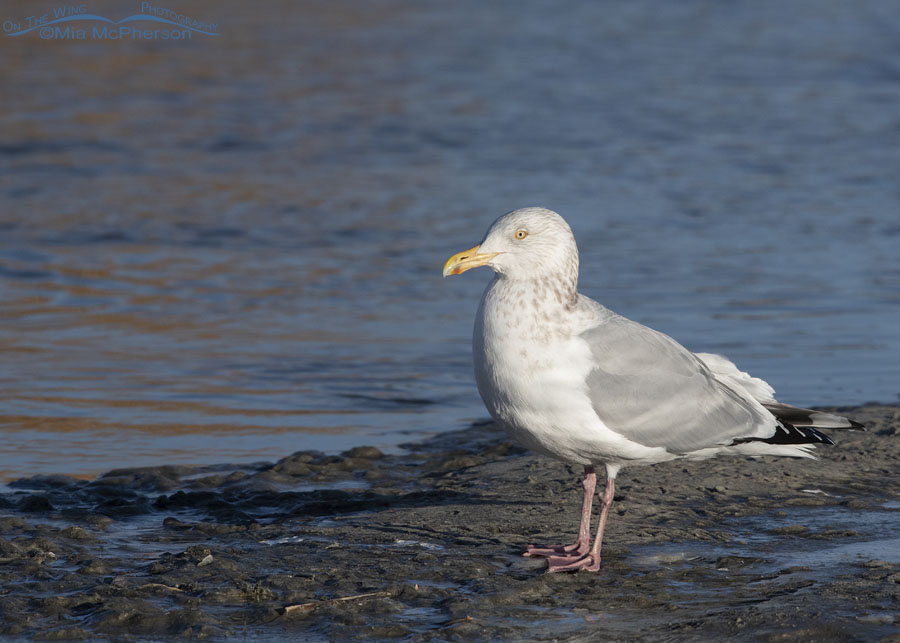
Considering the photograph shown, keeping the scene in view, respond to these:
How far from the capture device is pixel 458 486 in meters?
7.09

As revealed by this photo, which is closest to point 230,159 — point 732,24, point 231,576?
point 231,576

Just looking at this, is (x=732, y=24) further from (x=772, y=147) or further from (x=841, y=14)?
(x=772, y=147)

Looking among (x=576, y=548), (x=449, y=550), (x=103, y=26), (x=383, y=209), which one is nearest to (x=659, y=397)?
(x=576, y=548)

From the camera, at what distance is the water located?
30.3 feet

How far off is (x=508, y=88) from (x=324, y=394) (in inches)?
568

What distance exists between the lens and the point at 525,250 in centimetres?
591

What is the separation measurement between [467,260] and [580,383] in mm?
784

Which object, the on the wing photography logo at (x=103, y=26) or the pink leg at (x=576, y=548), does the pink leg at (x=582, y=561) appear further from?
the on the wing photography logo at (x=103, y=26)

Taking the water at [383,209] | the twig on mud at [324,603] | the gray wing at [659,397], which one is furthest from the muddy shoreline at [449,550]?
the water at [383,209]

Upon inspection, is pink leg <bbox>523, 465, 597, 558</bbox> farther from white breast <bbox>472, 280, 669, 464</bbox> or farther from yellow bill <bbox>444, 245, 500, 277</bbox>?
yellow bill <bbox>444, 245, 500, 277</bbox>

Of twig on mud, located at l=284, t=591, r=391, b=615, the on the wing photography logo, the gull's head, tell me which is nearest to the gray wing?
the gull's head

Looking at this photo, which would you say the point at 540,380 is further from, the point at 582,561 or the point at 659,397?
the point at 582,561

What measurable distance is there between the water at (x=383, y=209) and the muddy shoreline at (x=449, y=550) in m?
0.90

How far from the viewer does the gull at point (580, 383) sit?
5.66 m
